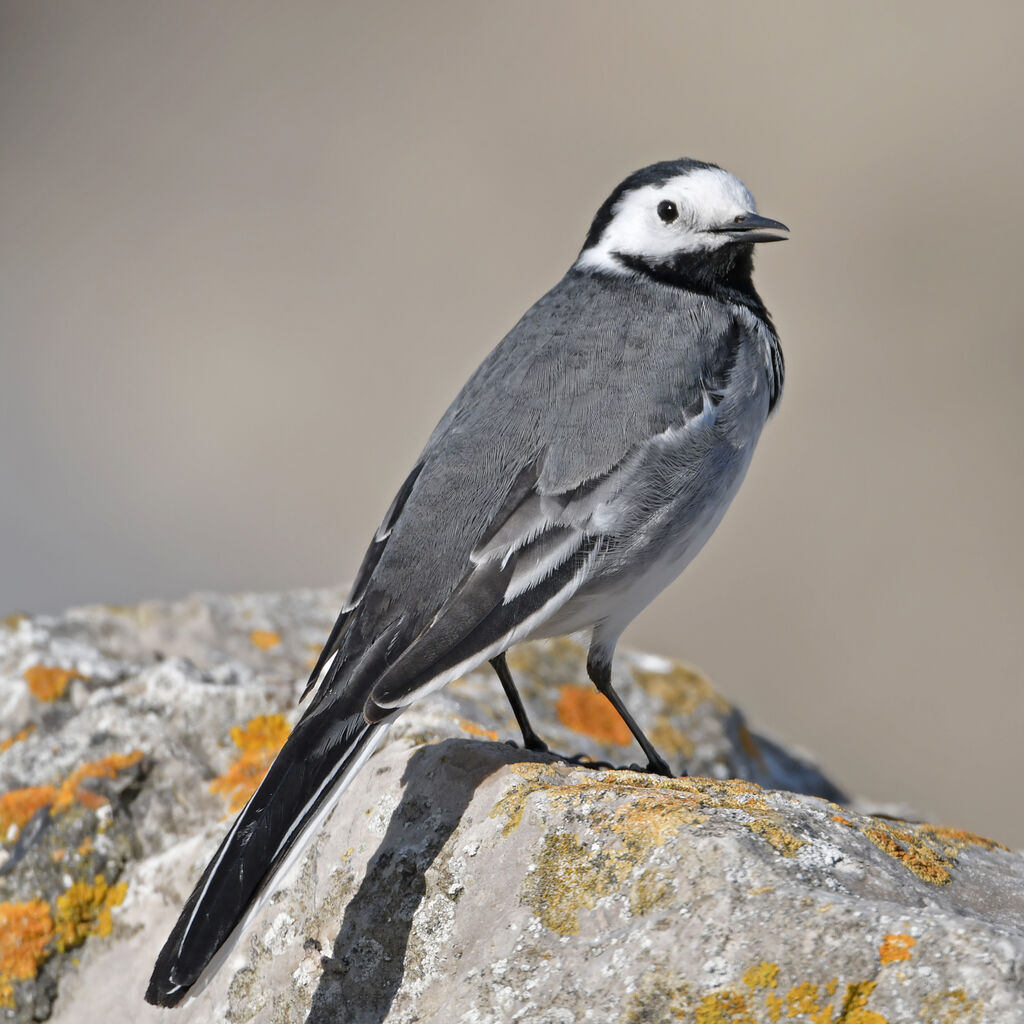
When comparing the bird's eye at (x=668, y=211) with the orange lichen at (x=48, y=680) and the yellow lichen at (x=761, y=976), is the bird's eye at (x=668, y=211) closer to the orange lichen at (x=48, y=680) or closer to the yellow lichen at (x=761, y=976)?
the orange lichen at (x=48, y=680)

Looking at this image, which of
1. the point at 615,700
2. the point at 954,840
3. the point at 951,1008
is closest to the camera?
the point at 951,1008

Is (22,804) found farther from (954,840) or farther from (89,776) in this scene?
(954,840)

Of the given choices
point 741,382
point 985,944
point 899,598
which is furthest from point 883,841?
point 899,598

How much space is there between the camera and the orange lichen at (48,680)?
4418 millimetres

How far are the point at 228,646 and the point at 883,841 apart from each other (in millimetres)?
3008

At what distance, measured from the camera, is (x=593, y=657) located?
4.11 m

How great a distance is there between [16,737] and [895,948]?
312 cm

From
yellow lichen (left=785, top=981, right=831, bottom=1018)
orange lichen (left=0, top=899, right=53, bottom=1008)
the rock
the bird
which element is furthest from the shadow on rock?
orange lichen (left=0, top=899, right=53, bottom=1008)

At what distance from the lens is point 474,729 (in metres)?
4.03

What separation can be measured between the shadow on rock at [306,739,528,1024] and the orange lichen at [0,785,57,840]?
4.22 feet

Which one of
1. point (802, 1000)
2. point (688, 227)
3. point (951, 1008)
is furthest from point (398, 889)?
point (688, 227)

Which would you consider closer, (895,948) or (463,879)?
(895,948)

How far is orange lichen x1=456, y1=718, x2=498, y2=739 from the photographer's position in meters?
3.99

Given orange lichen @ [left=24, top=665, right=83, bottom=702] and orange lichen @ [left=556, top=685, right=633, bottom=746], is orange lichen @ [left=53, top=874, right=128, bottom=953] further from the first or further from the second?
orange lichen @ [left=556, top=685, right=633, bottom=746]
